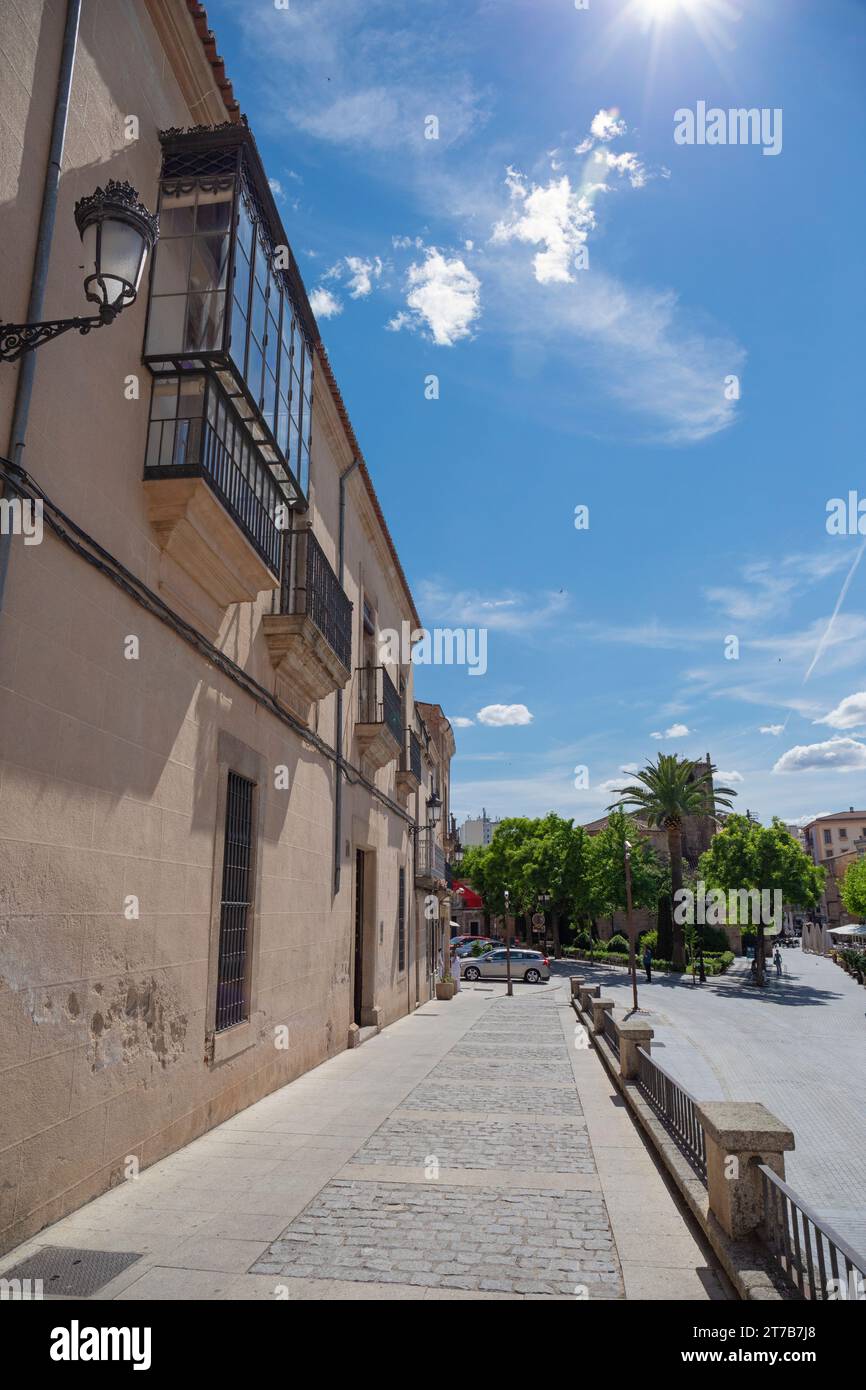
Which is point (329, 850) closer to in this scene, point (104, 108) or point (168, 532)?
point (168, 532)

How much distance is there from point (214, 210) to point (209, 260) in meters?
0.37

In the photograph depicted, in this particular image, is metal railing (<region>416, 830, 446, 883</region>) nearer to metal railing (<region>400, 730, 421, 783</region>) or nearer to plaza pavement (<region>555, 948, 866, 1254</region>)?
metal railing (<region>400, 730, 421, 783</region>)

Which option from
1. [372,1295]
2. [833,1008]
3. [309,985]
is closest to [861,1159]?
[309,985]

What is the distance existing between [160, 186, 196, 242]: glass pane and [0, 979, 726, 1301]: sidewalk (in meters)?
6.60

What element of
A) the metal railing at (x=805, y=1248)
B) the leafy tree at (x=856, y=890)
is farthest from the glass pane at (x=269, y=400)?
the leafy tree at (x=856, y=890)

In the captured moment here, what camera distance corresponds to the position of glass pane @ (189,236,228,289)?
241 inches

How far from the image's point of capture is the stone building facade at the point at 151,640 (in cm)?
433

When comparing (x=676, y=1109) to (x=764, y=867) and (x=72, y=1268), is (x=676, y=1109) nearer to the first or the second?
(x=72, y=1268)

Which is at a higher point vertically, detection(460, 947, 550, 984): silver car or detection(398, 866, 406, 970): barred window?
detection(398, 866, 406, 970): barred window

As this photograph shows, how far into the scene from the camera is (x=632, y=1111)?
7.54m

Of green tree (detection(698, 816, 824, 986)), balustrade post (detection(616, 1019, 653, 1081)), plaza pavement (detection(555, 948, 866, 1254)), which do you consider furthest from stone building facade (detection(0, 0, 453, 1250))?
green tree (detection(698, 816, 824, 986))

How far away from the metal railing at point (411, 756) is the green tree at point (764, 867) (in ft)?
68.8

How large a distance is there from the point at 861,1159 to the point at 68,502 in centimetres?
1042

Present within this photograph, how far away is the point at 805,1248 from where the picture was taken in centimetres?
345
